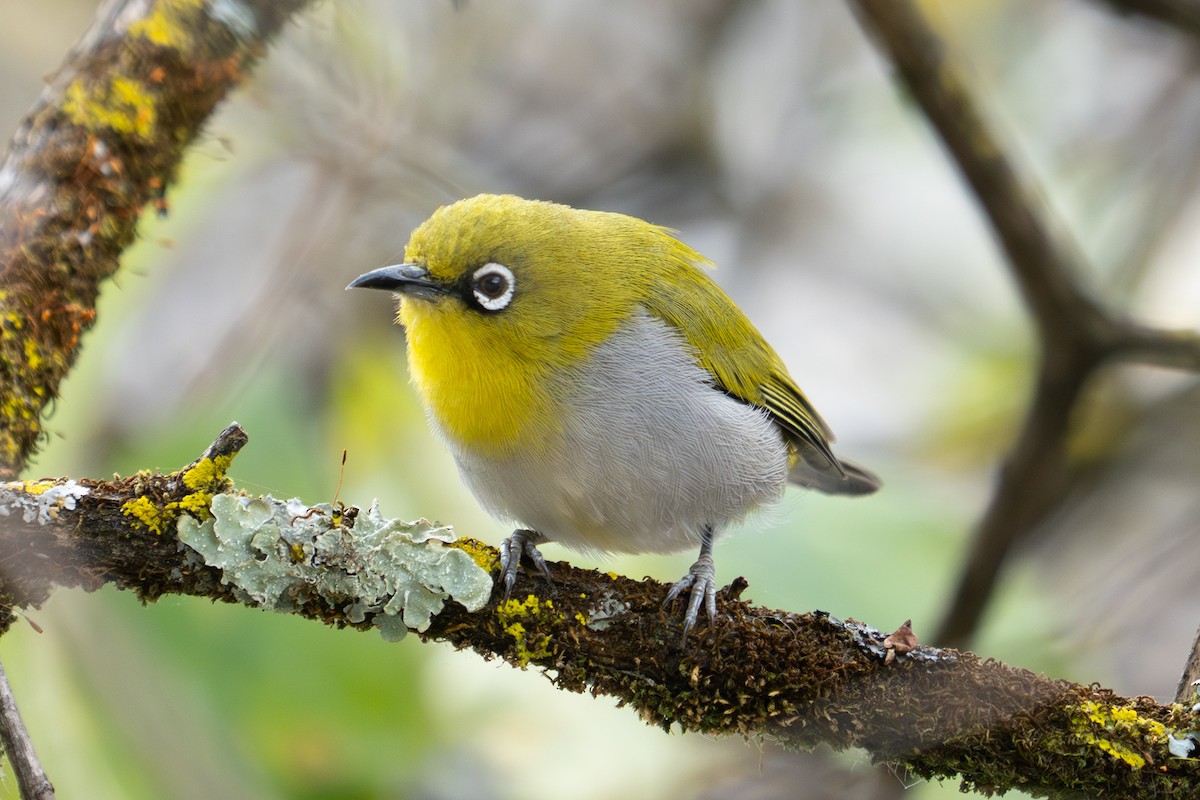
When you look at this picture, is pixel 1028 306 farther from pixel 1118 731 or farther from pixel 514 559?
pixel 514 559

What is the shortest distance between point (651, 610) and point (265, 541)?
1072 mm

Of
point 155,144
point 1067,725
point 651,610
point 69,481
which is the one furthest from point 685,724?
point 155,144

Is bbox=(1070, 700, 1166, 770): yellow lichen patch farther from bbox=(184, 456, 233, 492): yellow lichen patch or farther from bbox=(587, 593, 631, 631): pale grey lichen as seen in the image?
bbox=(184, 456, 233, 492): yellow lichen patch

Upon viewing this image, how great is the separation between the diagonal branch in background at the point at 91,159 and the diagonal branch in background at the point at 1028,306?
2.78 meters

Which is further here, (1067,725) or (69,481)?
(1067,725)

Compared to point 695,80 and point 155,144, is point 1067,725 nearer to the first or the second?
point 155,144

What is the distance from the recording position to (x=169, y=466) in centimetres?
404

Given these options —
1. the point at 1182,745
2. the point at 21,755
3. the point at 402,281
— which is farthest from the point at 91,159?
the point at 1182,745

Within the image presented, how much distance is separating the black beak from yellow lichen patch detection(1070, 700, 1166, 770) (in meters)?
2.47

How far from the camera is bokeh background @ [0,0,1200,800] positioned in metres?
3.90

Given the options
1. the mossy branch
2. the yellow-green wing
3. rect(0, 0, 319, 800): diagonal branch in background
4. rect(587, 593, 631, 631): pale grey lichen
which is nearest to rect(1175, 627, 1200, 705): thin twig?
the mossy branch

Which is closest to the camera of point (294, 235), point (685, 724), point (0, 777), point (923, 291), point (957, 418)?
point (0, 777)

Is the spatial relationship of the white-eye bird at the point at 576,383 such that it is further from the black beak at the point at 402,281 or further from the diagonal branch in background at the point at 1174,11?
the diagonal branch in background at the point at 1174,11

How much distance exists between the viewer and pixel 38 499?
100 inches
